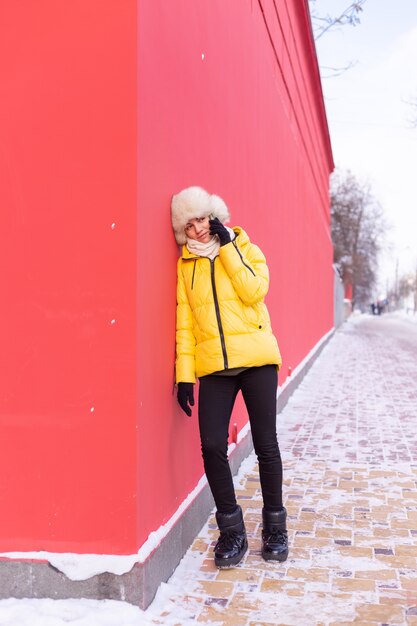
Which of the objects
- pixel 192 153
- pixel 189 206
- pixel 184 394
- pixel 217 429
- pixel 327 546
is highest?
pixel 192 153

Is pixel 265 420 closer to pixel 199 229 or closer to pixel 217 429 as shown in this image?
pixel 217 429

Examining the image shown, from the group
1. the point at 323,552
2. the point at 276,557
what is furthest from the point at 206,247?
the point at 323,552

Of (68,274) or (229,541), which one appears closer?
(68,274)

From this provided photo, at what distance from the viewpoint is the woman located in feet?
11.1

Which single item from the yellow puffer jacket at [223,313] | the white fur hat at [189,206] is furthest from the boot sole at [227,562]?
the white fur hat at [189,206]

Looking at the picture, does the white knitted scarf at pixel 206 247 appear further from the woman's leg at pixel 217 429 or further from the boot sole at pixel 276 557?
the boot sole at pixel 276 557

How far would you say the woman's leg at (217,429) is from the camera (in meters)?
3.45

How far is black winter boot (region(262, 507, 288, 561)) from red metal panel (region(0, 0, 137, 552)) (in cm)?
94

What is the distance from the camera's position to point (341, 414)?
8.10m

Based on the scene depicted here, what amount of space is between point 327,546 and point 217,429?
3.33 ft

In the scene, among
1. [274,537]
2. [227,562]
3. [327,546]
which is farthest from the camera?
[327,546]

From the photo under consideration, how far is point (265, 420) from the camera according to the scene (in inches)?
140

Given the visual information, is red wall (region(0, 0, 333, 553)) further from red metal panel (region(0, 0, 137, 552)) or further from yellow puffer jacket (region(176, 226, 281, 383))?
yellow puffer jacket (region(176, 226, 281, 383))

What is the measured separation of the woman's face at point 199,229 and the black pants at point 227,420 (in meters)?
0.71
